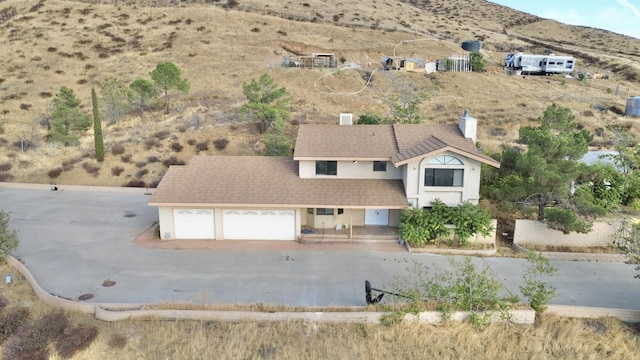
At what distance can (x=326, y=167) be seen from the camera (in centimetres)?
2541

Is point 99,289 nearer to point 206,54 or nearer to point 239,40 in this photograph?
point 206,54

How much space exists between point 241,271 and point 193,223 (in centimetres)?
553

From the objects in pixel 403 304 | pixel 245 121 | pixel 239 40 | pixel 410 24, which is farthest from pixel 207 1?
pixel 403 304

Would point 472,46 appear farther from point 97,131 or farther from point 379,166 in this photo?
Result: point 97,131

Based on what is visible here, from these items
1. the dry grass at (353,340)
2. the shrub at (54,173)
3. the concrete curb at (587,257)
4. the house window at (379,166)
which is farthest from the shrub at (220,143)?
the concrete curb at (587,257)

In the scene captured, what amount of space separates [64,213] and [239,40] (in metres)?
50.9

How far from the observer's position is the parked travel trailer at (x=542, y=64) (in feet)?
229

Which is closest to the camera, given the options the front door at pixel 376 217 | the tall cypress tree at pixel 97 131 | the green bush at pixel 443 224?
the green bush at pixel 443 224

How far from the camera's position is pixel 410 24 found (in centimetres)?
9788

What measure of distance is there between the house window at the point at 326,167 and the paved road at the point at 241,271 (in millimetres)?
4483

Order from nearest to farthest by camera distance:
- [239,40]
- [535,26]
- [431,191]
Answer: [431,191]
[239,40]
[535,26]

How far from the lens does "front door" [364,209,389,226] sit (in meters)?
25.7

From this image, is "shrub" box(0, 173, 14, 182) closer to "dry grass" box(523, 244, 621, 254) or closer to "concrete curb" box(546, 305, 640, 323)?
"dry grass" box(523, 244, 621, 254)

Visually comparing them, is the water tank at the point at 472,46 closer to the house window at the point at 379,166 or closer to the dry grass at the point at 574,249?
the house window at the point at 379,166
